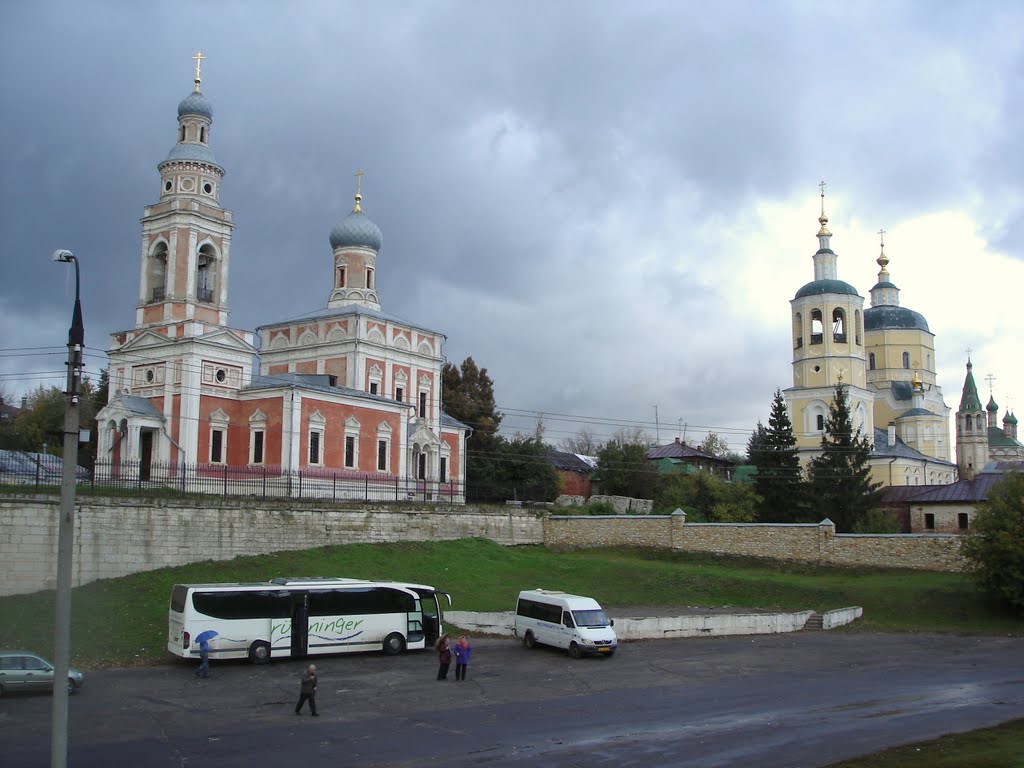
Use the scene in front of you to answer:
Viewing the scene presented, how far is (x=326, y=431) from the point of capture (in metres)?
45.7

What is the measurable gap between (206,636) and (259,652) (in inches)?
59.5

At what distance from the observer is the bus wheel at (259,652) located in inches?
962

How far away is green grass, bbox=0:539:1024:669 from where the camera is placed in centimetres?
2641

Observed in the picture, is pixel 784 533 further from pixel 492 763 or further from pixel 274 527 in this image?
pixel 492 763

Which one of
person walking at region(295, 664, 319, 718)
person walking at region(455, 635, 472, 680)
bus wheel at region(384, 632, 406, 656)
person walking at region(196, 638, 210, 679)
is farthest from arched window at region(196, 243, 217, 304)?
person walking at region(295, 664, 319, 718)

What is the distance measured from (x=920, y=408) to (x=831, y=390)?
41.7 feet

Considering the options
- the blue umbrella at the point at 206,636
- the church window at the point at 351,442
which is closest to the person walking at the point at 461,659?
the blue umbrella at the point at 206,636

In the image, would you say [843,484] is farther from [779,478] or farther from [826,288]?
[826,288]

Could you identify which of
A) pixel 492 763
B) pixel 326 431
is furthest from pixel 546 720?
pixel 326 431

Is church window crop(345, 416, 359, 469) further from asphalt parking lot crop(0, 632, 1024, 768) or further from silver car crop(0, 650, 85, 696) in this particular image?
silver car crop(0, 650, 85, 696)

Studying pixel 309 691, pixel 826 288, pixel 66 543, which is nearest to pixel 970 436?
pixel 826 288

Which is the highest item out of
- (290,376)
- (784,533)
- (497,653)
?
(290,376)

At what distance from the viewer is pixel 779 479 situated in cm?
5628

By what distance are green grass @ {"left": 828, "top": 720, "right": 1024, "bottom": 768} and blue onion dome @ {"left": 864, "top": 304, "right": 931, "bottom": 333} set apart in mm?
74496
